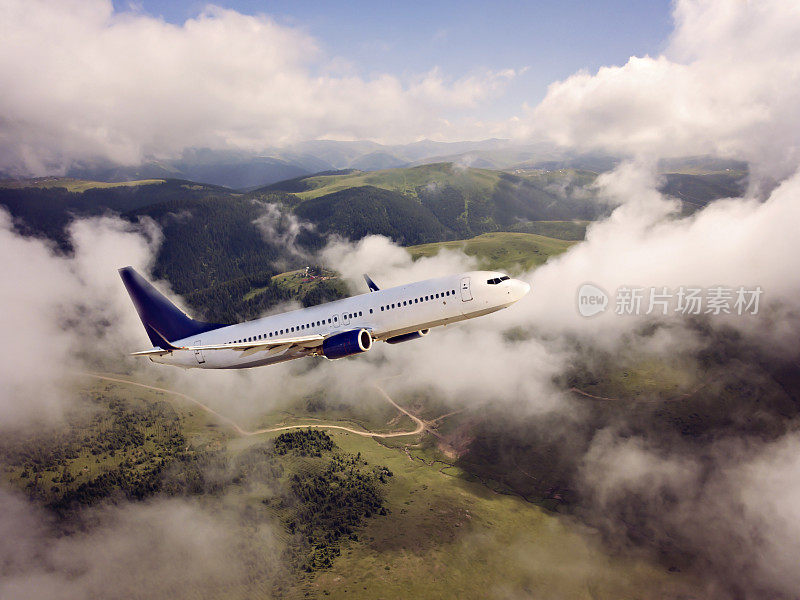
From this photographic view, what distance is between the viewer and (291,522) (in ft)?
587

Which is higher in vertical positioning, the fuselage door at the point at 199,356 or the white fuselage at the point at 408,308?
the white fuselage at the point at 408,308

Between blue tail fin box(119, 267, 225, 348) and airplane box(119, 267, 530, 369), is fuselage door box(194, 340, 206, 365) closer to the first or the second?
blue tail fin box(119, 267, 225, 348)

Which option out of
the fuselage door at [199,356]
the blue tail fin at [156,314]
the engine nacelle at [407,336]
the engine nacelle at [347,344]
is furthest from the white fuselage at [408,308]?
the blue tail fin at [156,314]

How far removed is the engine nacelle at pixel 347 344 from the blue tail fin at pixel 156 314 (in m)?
27.7

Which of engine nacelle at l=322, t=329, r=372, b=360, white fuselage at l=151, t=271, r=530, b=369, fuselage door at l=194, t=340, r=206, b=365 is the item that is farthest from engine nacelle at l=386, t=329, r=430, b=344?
fuselage door at l=194, t=340, r=206, b=365

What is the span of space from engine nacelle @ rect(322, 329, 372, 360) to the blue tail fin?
2770 centimetres

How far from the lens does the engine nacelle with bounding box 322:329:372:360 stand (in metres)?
50.3

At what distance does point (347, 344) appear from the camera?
50.6 meters

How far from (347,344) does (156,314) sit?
39133 millimetres

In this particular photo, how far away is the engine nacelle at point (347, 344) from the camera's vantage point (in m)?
50.3

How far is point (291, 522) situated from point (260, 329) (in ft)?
494

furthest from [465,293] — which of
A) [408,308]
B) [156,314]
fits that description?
[156,314]

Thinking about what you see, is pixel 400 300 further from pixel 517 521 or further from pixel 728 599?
pixel 728 599

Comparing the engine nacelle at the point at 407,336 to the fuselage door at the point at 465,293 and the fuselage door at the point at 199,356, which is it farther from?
the fuselage door at the point at 199,356
